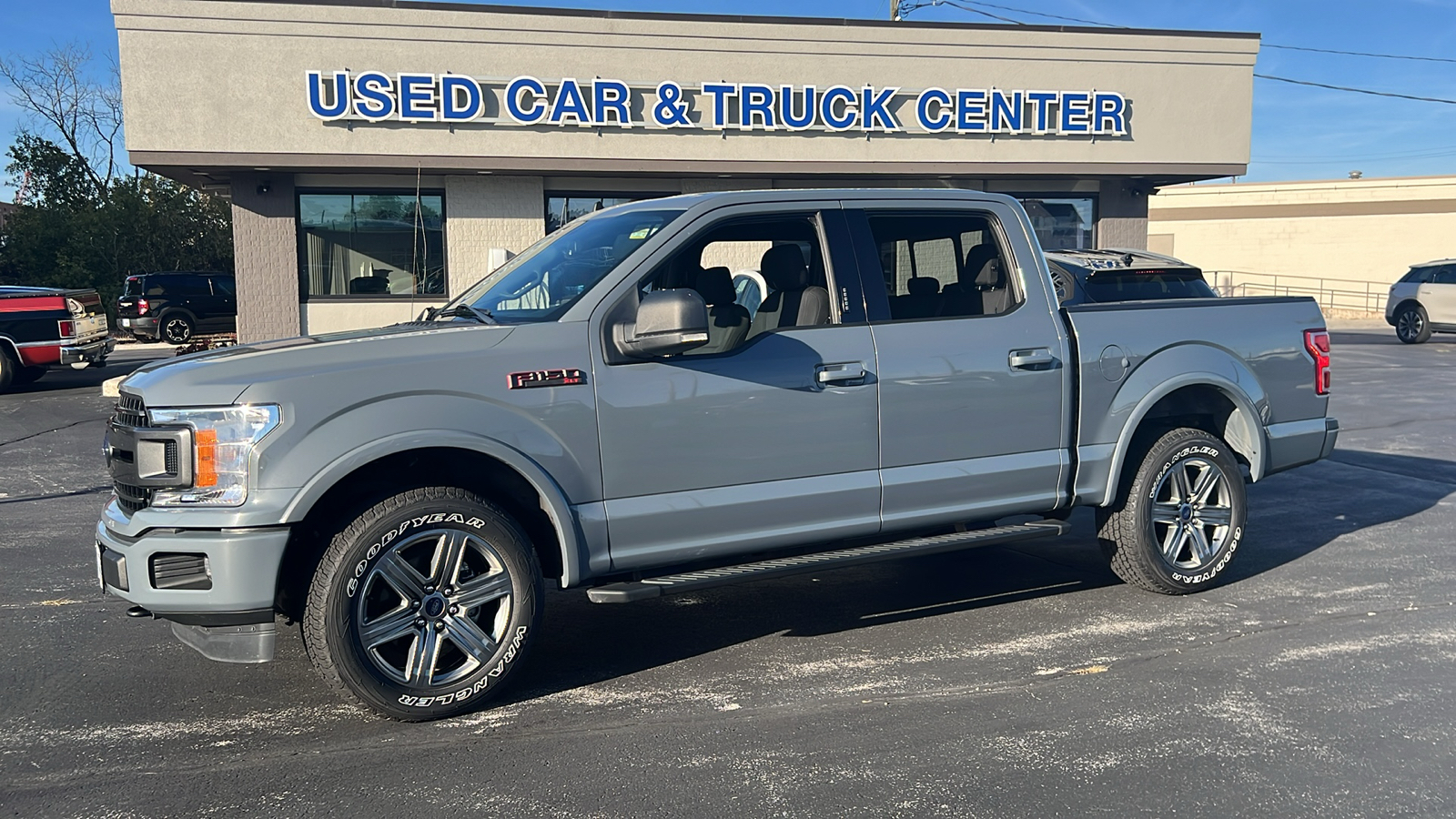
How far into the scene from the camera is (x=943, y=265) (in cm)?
580

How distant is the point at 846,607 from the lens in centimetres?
594

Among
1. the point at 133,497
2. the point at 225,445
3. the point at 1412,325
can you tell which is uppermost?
the point at 225,445

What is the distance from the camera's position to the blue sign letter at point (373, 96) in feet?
52.8

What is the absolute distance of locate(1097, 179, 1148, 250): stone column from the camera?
64.0 ft

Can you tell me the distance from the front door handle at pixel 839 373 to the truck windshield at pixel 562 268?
3.12ft

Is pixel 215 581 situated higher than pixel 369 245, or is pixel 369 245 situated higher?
pixel 369 245

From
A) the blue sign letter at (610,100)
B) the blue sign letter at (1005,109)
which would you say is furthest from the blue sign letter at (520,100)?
the blue sign letter at (1005,109)

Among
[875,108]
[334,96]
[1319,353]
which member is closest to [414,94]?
[334,96]

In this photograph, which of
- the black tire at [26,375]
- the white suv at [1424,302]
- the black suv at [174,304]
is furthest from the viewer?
the black suv at [174,304]

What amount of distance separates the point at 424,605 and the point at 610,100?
13610 millimetres

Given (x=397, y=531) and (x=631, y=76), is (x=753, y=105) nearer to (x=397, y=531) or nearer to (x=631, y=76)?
(x=631, y=76)

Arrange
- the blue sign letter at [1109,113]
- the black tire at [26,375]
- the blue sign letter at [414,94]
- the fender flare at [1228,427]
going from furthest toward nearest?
the blue sign letter at [1109,113], the black tire at [26,375], the blue sign letter at [414,94], the fender flare at [1228,427]

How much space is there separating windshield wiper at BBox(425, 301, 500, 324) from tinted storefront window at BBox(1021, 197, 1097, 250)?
15.6 metres

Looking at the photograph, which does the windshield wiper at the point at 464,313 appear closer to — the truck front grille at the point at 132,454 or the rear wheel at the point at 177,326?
the truck front grille at the point at 132,454
